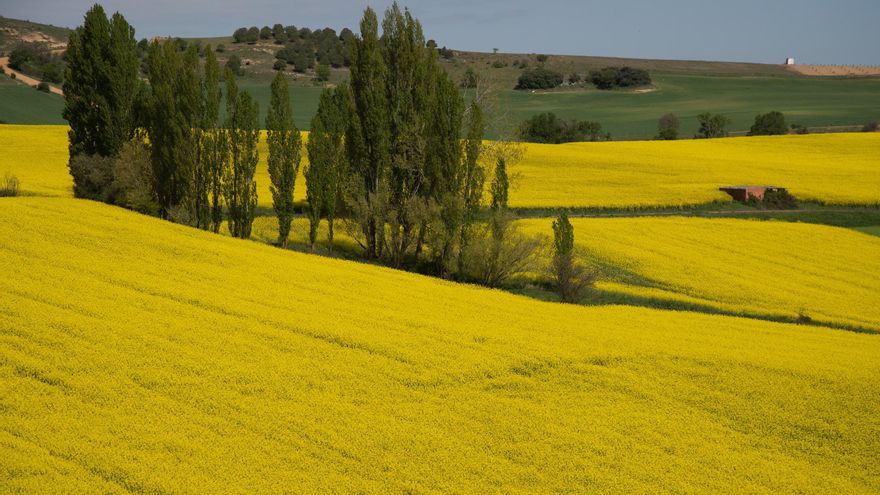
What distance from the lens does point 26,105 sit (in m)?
82.8

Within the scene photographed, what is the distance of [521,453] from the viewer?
14.3 metres

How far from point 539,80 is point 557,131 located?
43205 millimetres

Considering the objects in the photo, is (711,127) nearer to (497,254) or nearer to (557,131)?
(557,131)

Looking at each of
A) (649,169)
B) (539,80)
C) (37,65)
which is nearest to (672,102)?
(539,80)

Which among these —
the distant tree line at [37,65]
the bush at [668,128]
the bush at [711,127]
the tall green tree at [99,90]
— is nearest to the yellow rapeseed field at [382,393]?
the tall green tree at [99,90]

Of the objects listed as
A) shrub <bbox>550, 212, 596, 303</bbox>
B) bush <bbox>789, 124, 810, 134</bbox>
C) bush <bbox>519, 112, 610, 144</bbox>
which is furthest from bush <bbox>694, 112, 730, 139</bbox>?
shrub <bbox>550, 212, 596, 303</bbox>

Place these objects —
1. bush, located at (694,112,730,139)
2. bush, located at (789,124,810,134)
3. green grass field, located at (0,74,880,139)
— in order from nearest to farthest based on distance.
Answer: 1. green grass field, located at (0,74,880,139)
2. bush, located at (789,124,810,134)
3. bush, located at (694,112,730,139)

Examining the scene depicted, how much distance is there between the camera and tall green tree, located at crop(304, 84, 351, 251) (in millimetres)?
38125

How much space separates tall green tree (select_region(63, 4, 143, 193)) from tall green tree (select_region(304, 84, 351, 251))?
10798mm

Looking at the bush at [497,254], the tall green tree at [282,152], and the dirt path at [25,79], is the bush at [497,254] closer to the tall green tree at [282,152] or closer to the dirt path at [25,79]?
the tall green tree at [282,152]

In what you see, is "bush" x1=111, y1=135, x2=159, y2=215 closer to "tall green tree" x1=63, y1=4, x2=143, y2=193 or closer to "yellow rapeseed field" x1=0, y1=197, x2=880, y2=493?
"tall green tree" x1=63, y1=4, x2=143, y2=193

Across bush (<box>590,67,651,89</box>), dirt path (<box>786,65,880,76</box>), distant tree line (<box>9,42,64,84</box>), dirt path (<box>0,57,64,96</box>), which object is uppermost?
dirt path (<box>786,65,880,76</box>)

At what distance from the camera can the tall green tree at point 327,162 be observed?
38.1 meters

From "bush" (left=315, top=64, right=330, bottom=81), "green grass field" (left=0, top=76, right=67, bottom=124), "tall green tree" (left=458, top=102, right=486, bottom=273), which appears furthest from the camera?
"bush" (left=315, top=64, right=330, bottom=81)
